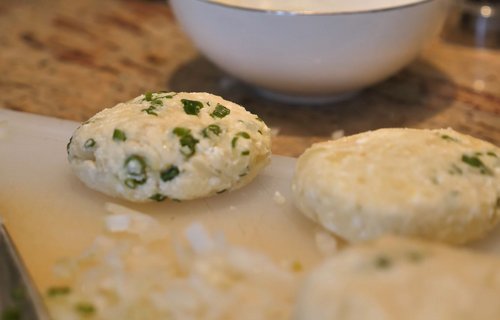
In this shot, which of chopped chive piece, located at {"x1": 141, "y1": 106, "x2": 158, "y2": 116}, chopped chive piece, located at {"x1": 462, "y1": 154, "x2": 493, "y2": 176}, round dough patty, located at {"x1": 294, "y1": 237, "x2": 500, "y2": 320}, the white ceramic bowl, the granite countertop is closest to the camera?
round dough patty, located at {"x1": 294, "y1": 237, "x2": 500, "y2": 320}

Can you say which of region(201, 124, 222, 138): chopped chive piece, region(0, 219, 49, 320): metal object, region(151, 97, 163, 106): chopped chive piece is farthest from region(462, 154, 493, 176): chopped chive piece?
region(0, 219, 49, 320): metal object

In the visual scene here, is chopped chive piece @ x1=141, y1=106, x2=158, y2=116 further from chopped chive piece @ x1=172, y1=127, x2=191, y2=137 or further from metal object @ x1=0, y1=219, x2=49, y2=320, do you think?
metal object @ x1=0, y1=219, x2=49, y2=320

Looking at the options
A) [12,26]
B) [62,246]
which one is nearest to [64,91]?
[12,26]

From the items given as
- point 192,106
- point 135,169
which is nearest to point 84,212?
point 135,169

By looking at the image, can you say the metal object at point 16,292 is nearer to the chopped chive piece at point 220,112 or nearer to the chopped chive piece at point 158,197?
the chopped chive piece at point 158,197

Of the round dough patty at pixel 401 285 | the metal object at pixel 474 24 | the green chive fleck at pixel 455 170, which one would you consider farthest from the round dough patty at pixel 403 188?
the metal object at pixel 474 24

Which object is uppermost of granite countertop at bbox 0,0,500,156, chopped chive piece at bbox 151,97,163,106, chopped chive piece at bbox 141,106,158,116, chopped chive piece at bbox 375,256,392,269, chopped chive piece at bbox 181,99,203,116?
chopped chive piece at bbox 375,256,392,269
